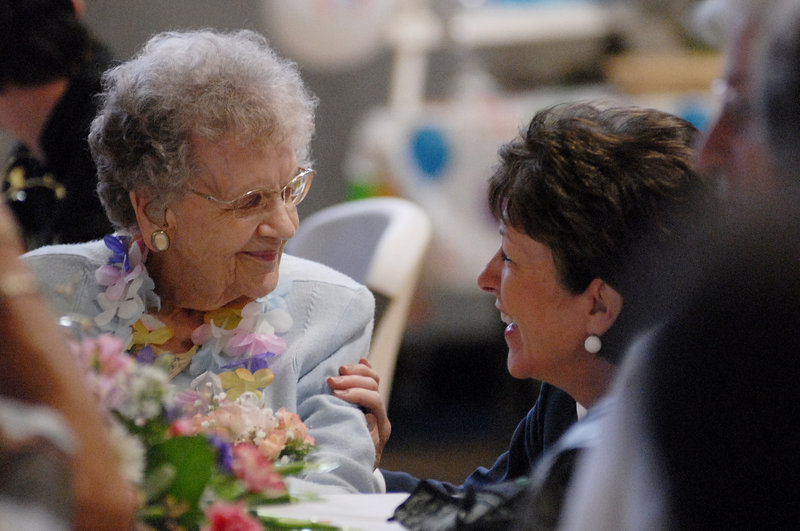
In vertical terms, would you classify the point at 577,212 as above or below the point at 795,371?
below

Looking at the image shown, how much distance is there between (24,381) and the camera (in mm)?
647

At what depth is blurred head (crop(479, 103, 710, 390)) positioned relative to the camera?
1257 mm

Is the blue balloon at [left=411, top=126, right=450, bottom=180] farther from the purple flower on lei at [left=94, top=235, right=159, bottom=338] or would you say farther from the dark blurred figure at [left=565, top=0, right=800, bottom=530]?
the dark blurred figure at [left=565, top=0, right=800, bottom=530]

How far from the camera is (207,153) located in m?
1.57

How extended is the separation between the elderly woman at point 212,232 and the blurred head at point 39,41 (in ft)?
2.16

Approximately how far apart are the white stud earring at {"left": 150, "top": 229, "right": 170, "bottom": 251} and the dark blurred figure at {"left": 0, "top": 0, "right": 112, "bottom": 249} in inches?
23.1

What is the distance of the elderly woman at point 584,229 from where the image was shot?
1.26 metres

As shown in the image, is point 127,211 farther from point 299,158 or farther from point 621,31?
point 621,31

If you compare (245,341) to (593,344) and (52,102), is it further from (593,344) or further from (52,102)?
(52,102)

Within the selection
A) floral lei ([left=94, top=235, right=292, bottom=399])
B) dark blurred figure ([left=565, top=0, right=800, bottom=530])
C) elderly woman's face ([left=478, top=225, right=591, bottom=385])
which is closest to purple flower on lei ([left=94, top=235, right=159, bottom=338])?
floral lei ([left=94, top=235, right=292, bottom=399])

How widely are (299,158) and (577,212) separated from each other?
2.06 ft

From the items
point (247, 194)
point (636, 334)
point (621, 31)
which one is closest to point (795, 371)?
point (636, 334)

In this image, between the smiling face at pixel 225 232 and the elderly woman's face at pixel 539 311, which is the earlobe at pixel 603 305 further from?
the smiling face at pixel 225 232

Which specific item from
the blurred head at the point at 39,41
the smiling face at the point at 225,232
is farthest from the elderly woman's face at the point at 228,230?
the blurred head at the point at 39,41
